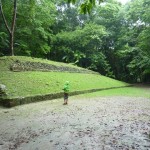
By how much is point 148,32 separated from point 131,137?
21623mm

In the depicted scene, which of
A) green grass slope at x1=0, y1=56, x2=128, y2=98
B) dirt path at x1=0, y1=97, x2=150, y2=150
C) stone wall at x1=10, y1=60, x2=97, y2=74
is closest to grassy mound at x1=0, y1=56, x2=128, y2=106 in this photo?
green grass slope at x1=0, y1=56, x2=128, y2=98

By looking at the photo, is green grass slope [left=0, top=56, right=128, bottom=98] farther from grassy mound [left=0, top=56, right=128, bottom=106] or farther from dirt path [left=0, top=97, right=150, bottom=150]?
dirt path [left=0, top=97, right=150, bottom=150]

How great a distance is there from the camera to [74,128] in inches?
290

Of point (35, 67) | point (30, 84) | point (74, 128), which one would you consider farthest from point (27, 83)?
point (74, 128)

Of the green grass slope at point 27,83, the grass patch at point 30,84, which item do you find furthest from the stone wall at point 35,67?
the grass patch at point 30,84

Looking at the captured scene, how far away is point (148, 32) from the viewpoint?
25938mm

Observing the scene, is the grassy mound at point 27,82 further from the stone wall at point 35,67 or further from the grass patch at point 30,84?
the stone wall at point 35,67

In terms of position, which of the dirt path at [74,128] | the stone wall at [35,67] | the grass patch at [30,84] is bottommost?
the dirt path at [74,128]

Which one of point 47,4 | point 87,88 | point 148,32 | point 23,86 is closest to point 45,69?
point 87,88

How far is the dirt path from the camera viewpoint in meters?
5.84

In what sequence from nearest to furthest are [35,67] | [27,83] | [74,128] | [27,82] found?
[74,128] < [27,83] < [27,82] < [35,67]

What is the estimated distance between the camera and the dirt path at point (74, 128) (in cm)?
584

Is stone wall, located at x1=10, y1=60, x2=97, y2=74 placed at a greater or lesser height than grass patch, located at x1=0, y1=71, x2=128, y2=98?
greater

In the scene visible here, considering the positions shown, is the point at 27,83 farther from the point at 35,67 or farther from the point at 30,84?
the point at 35,67
